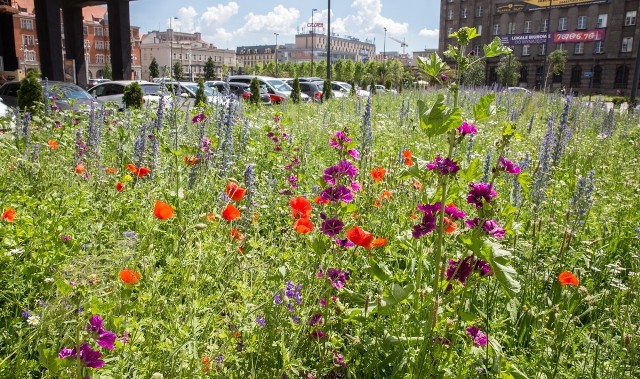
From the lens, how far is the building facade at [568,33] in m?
58.4

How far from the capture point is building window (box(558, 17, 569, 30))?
63.8m

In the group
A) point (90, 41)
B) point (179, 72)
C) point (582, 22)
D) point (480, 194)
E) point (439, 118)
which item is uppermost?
point (582, 22)

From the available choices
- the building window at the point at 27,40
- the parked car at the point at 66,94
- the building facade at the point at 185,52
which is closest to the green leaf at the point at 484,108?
the parked car at the point at 66,94

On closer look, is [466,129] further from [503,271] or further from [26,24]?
[26,24]

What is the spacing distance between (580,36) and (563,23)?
11.4 ft

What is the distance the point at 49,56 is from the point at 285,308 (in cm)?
2641

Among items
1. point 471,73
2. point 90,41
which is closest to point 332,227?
point 471,73

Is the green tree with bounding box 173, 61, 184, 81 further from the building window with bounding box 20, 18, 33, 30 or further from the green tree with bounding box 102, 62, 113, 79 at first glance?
the building window with bounding box 20, 18, 33, 30

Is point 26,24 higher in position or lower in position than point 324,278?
higher

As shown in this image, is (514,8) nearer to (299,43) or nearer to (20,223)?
(20,223)

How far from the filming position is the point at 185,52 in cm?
11450

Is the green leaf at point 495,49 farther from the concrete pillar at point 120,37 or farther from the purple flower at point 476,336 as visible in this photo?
the concrete pillar at point 120,37

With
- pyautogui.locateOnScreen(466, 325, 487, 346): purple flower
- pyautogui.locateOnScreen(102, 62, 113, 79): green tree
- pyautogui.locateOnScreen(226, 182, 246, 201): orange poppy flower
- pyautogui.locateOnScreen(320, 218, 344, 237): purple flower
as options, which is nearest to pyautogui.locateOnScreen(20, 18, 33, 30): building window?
pyautogui.locateOnScreen(102, 62, 113, 79): green tree

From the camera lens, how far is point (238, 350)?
199 cm
